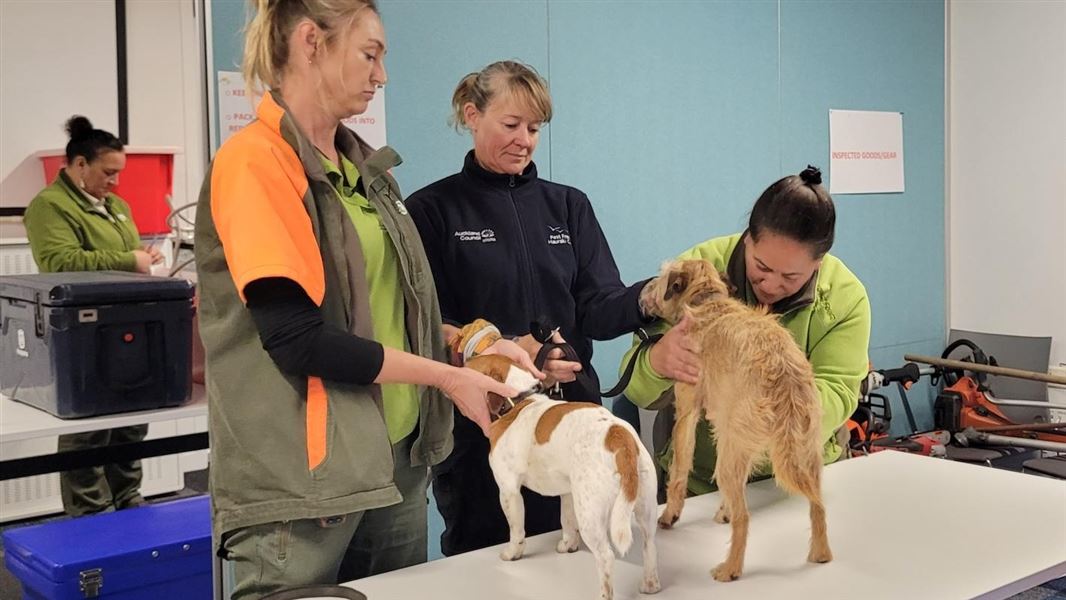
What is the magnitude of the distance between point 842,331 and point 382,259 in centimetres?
102

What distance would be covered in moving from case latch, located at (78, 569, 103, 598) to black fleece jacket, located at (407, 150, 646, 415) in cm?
129

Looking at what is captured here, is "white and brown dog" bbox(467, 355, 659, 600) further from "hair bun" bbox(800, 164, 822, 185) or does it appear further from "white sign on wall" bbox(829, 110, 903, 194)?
"white sign on wall" bbox(829, 110, 903, 194)

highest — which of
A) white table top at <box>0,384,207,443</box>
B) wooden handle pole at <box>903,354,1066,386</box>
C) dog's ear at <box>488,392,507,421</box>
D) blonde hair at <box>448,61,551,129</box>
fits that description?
blonde hair at <box>448,61,551,129</box>

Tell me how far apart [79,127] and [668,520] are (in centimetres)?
300

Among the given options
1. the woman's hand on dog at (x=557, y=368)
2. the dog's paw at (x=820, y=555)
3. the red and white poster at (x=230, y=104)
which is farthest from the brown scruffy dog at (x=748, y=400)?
the red and white poster at (x=230, y=104)

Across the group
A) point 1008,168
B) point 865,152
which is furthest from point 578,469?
point 1008,168

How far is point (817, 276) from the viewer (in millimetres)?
2115

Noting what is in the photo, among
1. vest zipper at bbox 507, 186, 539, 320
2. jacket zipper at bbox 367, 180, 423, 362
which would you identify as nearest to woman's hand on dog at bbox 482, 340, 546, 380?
jacket zipper at bbox 367, 180, 423, 362

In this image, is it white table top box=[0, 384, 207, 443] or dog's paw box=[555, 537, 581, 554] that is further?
white table top box=[0, 384, 207, 443]

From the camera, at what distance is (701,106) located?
427 cm

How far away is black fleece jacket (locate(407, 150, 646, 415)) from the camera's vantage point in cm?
229

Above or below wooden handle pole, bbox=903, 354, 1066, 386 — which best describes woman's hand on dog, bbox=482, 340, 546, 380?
above

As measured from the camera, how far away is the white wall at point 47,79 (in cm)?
381

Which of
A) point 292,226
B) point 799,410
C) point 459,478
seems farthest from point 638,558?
point 292,226
